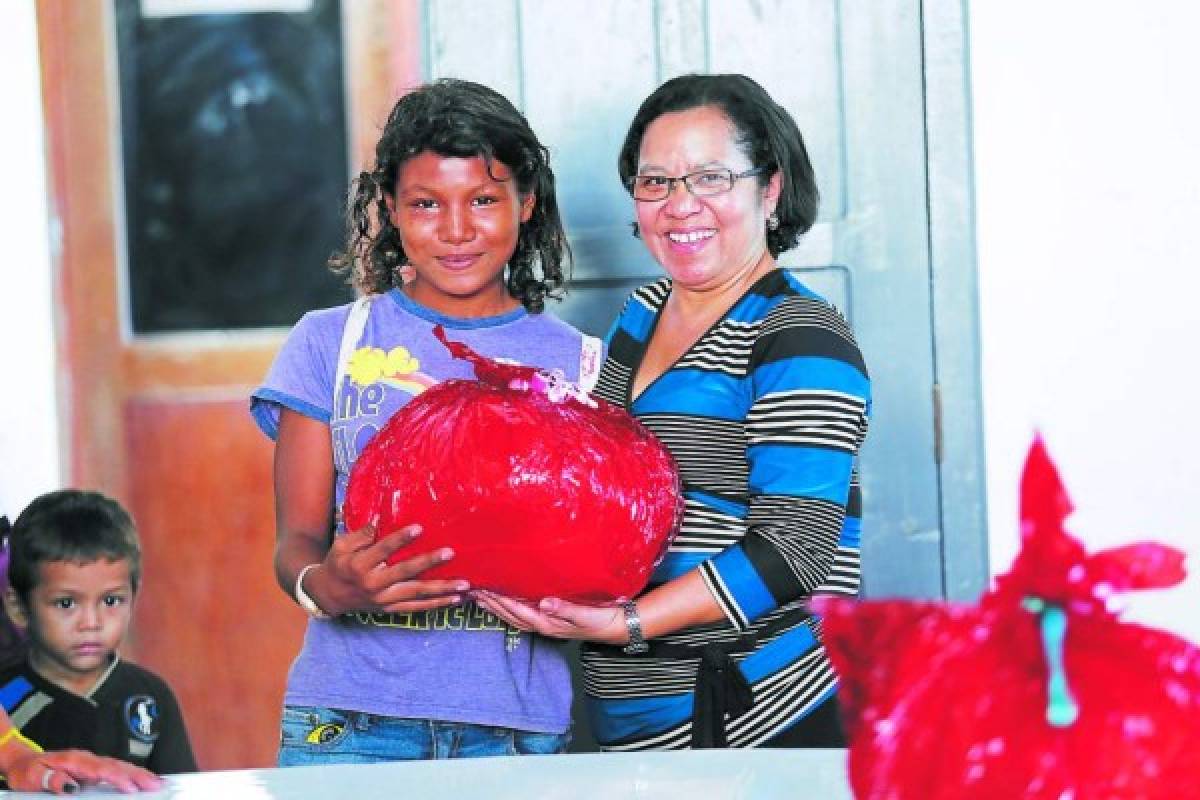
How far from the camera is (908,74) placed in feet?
8.52

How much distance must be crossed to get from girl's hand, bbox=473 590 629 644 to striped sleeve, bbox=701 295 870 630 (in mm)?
104

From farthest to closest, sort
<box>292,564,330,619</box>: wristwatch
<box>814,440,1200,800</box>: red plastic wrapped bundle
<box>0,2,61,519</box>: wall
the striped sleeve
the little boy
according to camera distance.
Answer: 1. <box>0,2,61,519</box>: wall
2. the little boy
3. <box>292,564,330,619</box>: wristwatch
4. the striped sleeve
5. <box>814,440,1200,800</box>: red plastic wrapped bundle

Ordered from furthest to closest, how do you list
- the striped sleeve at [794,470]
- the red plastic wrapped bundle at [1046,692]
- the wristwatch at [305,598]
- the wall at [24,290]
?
the wall at [24,290], the wristwatch at [305,598], the striped sleeve at [794,470], the red plastic wrapped bundle at [1046,692]

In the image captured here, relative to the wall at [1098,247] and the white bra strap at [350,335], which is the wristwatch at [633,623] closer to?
the white bra strap at [350,335]

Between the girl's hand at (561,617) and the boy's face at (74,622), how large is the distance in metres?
1.22

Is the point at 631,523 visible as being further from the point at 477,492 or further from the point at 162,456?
the point at 162,456

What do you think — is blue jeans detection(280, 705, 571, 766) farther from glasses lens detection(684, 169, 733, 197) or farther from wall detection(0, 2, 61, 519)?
wall detection(0, 2, 61, 519)

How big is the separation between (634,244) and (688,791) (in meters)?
1.65

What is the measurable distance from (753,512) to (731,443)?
77 millimetres

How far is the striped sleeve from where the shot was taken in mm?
1570

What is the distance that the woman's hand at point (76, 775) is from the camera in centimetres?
115

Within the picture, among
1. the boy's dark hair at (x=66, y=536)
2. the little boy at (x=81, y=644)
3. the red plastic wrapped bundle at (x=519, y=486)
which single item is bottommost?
the little boy at (x=81, y=644)

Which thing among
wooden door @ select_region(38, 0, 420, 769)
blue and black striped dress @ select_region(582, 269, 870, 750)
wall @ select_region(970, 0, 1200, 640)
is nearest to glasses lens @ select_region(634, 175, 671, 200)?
blue and black striped dress @ select_region(582, 269, 870, 750)

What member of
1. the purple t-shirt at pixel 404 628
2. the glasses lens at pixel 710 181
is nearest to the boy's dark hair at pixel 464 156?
the purple t-shirt at pixel 404 628
